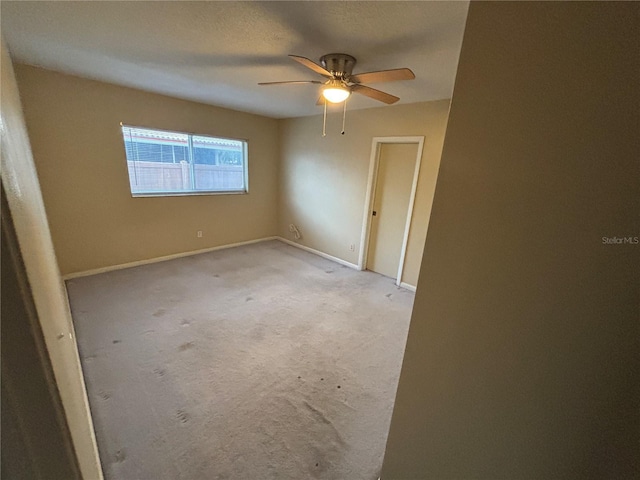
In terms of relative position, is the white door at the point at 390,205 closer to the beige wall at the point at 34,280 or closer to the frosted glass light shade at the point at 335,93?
the frosted glass light shade at the point at 335,93

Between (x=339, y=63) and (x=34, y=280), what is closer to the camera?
(x=34, y=280)

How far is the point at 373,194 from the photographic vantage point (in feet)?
12.4

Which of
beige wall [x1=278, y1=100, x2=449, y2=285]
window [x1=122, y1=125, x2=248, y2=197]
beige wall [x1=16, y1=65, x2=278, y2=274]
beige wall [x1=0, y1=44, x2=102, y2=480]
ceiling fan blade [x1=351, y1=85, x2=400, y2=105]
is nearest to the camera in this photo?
beige wall [x1=0, y1=44, x2=102, y2=480]

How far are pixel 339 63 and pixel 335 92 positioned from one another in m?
0.20

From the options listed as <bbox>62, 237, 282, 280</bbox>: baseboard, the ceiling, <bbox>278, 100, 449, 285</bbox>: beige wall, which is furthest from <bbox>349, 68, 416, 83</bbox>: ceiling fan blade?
<bbox>62, 237, 282, 280</bbox>: baseboard

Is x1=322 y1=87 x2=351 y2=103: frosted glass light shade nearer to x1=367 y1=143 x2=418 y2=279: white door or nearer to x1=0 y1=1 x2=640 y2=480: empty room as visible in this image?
x1=0 y1=1 x2=640 y2=480: empty room

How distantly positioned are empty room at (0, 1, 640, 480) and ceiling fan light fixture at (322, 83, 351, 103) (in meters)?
0.02

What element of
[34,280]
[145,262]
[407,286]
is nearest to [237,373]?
[34,280]

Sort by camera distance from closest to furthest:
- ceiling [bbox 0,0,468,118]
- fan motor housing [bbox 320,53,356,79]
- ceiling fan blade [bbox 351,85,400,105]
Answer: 1. ceiling [bbox 0,0,468,118]
2. fan motor housing [bbox 320,53,356,79]
3. ceiling fan blade [bbox 351,85,400,105]

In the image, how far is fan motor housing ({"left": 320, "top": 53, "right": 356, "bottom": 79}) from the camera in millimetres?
1870

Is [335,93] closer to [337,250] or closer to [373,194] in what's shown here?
[373,194]

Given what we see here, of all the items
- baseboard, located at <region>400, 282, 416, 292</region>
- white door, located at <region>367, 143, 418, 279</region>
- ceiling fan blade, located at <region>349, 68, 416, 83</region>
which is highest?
ceiling fan blade, located at <region>349, 68, 416, 83</region>

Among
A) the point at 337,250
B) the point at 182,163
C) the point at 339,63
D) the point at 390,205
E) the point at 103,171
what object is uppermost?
the point at 339,63

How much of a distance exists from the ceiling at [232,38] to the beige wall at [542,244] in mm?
956
